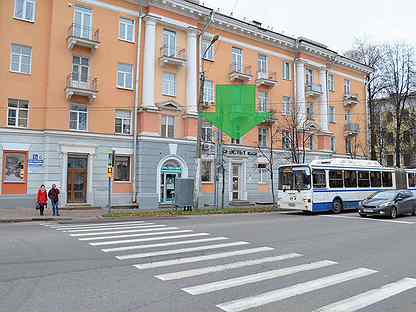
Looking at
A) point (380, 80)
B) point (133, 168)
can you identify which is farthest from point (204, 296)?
point (380, 80)

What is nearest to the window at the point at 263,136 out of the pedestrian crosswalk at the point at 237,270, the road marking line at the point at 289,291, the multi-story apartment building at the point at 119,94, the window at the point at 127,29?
the multi-story apartment building at the point at 119,94

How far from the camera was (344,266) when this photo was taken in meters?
8.86

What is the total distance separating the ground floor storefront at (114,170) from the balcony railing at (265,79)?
614cm

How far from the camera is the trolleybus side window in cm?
2908

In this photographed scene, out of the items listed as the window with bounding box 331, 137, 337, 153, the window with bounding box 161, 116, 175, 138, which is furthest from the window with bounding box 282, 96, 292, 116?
the window with bounding box 161, 116, 175, 138

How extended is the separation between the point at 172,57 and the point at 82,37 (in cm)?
670

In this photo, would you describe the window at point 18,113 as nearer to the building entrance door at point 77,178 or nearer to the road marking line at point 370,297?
the building entrance door at point 77,178

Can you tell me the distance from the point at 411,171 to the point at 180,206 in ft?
61.8

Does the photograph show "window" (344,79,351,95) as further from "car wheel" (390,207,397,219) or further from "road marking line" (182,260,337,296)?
"road marking line" (182,260,337,296)

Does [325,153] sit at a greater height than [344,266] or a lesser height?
greater

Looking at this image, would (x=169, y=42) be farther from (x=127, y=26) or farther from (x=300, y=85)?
(x=300, y=85)

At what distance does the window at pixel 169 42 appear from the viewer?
3125 centimetres

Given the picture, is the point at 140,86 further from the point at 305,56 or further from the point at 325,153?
the point at 325,153

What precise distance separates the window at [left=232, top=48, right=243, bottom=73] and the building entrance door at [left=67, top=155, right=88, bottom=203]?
15.7 m
